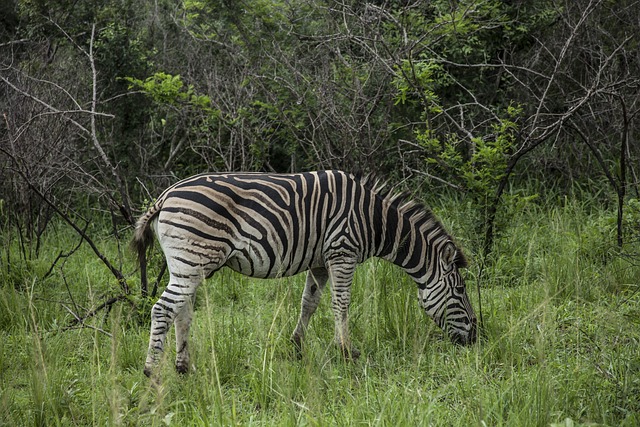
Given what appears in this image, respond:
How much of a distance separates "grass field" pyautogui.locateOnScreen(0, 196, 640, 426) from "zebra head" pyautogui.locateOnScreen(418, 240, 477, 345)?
0.14 m

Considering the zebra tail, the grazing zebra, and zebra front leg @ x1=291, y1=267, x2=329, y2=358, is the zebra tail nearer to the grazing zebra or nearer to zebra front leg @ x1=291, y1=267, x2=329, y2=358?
the grazing zebra

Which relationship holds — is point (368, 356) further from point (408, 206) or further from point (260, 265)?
point (408, 206)

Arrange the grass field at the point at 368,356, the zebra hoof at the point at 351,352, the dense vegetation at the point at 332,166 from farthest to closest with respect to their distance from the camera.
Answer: the zebra hoof at the point at 351,352, the dense vegetation at the point at 332,166, the grass field at the point at 368,356

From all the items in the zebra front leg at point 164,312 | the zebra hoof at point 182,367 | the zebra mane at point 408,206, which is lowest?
the zebra hoof at point 182,367

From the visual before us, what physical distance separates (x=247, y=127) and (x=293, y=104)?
2.13 ft

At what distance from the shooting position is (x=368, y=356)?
4598mm

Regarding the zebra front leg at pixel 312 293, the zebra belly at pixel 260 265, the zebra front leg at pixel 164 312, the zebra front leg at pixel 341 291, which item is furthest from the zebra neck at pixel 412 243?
the zebra front leg at pixel 164 312

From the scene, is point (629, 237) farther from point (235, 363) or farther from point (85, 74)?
point (85, 74)

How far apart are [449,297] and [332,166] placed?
3206 millimetres

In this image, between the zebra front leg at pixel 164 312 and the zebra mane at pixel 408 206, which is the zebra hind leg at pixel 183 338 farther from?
the zebra mane at pixel 408 206

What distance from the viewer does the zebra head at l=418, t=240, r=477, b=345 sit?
5.48 metres

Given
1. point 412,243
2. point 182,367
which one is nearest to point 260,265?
point 182,367

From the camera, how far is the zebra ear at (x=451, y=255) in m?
5.58

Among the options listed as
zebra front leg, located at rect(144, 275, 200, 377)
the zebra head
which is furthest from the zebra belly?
the zebra head
